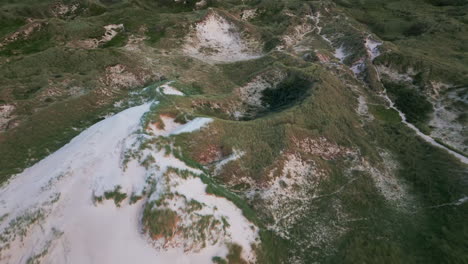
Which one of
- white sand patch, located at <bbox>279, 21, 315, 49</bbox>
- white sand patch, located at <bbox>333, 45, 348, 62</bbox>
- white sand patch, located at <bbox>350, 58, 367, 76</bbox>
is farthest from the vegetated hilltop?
white sand patch, located at <bbox>279, 21, 315, 49</bbox>

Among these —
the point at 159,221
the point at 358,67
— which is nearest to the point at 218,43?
the point at 358,67

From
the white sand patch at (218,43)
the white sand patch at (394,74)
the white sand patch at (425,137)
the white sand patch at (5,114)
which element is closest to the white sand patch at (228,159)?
the white sand patch at (5,114)

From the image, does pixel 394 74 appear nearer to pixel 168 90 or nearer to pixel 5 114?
pixel 168 90

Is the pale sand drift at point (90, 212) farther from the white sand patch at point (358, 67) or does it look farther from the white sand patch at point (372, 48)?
the white sand patch at point (372, 48)

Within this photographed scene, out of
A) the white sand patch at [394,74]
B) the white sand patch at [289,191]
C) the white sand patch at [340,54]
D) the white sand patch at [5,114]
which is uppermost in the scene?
the white sand patch at [394,74]

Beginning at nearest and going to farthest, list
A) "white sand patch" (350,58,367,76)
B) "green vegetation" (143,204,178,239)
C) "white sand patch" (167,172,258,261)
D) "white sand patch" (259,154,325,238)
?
"green vegetation" (143,204,178,239) → "white sand patch" (167,172,258,261) → "white sand patch" (259,154,325,238) → "white sand patch" (350,58,367,76)

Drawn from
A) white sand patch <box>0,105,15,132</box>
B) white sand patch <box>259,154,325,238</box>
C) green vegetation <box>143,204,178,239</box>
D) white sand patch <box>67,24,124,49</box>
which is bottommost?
white sand patch <box>67,24,124,49</box>

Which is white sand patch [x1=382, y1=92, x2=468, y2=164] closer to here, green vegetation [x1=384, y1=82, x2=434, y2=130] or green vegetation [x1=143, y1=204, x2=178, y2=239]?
green vegetation [x1=384, y1=82, x2=434, y2=130]

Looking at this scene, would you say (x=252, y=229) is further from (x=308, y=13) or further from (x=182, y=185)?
(x=308, y=13)
